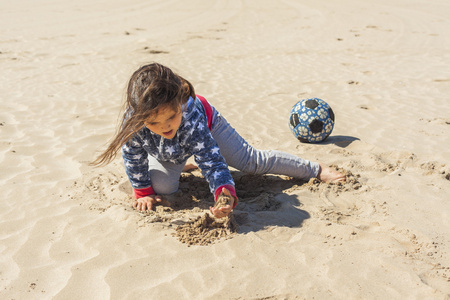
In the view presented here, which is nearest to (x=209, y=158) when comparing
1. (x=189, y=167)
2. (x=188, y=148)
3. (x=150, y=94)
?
(x=188, y=148)

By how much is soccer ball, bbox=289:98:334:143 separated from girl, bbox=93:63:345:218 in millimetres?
805

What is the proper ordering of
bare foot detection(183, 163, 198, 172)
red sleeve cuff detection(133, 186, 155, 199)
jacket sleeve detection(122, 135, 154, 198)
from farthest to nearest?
bare foot detection(183, 163, 198, 172) < red sleeve cuff detection(133, 186, 155, 199) < jacket sleeve detection(122, 135, 154, 198)

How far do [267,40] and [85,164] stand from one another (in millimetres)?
7615

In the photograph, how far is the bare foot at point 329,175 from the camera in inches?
135

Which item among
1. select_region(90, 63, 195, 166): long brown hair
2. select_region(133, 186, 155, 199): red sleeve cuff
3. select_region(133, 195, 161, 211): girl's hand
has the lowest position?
select_region(133, 195, 161, 211): girl's hand

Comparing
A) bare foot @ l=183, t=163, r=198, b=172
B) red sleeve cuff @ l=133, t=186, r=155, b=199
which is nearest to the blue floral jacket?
red sleeve cuff @ l=133, t=186, r=155, b=199

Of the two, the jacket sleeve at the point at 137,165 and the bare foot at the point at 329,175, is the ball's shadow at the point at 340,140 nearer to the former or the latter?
the bare foot at the point at 329,175

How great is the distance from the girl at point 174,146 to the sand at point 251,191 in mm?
153

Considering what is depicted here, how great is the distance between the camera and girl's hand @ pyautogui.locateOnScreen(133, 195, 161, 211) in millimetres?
3055

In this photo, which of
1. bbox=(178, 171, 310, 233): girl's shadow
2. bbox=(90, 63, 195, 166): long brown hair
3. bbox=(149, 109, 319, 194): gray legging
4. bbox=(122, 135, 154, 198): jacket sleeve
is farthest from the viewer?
bbox=(149, 109, 319, 194): gray legging

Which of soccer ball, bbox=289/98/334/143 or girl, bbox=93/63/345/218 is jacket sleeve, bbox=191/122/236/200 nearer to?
girl, bbox=93/63/345/218

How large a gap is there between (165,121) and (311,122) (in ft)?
6.82

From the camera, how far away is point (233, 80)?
7.26 m

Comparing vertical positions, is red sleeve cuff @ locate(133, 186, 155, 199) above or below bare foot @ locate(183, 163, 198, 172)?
above
